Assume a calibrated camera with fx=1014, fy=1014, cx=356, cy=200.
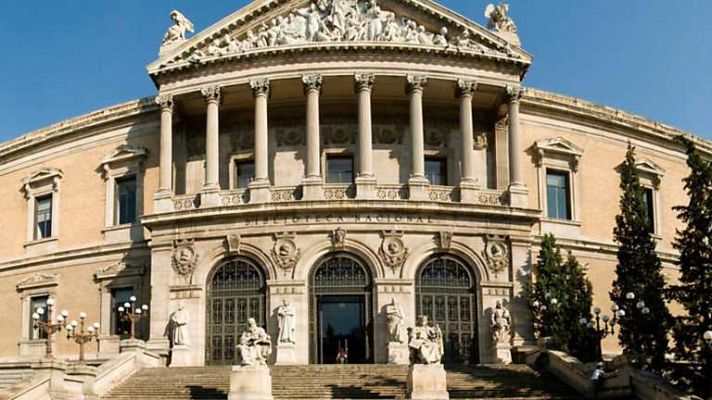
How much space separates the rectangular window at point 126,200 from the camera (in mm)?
44812

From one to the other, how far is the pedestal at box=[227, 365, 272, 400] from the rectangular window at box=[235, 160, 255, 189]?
1411cm

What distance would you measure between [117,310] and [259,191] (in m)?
9.32

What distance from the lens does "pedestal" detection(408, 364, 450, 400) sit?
28719 mm

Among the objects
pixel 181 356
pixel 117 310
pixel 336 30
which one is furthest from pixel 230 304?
pixel 336 30

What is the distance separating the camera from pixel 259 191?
38.8 meters

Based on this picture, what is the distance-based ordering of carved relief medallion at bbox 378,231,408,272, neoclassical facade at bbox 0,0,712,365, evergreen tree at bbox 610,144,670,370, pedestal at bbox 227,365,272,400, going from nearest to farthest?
pedestal at bbox 227,365,272,400, evergreen tree at bbox 610,144,670,370, carved relief medallion at bbox 378,231,408,272, neoclassical facade at bbox 0,0,712,365

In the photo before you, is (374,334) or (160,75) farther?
(160,75)

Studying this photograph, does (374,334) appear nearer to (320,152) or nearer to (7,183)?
(320,152)

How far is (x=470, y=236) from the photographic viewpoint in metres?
38.5

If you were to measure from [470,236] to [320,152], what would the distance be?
7362 mm

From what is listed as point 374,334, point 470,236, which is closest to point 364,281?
point 374,334

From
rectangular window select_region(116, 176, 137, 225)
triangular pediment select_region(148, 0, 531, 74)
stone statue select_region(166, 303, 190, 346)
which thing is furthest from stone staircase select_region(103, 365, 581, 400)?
triangular pediment select_region(148, 0, 531, 74)

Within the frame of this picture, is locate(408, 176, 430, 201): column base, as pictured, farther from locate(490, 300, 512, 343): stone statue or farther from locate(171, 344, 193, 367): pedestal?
locate(171, 344, 193, 367): pedestal

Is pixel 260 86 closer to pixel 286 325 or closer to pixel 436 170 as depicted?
pixel 436 170
